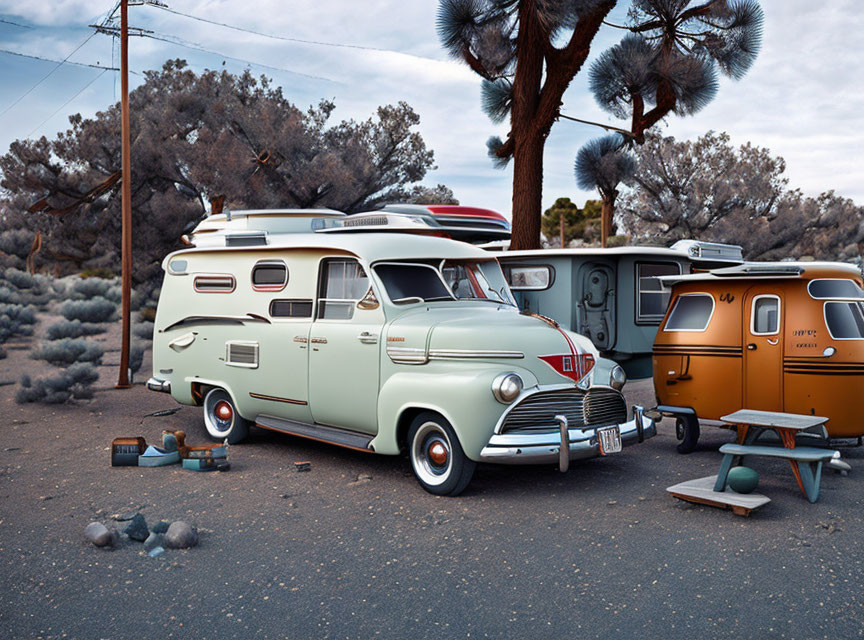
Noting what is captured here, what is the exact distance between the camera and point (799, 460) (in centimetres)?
609

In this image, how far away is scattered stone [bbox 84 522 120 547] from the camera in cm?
514

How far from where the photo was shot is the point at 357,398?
22.7 feet

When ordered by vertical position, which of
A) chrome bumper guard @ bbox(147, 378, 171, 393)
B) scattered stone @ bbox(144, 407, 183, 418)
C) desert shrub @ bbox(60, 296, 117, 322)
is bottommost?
scattered stone @ bbox(144, 407, 183, 418)

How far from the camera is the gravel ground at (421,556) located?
4.04m

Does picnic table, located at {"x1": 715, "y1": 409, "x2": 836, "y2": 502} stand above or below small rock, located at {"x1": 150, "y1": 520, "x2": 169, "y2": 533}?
above

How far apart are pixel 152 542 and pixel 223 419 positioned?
3.56 m

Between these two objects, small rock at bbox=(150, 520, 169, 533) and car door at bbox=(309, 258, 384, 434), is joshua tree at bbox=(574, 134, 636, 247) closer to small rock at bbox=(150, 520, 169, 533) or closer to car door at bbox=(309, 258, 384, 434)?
car door at bbox=(309, 258, 384, 434)

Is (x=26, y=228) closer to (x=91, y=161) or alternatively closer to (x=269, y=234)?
(x=91, y=161)

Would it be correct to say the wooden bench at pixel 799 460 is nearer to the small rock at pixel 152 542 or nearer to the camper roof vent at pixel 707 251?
the small rock at pixel 152 542

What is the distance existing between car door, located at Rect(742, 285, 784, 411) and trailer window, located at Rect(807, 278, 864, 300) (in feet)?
1.00

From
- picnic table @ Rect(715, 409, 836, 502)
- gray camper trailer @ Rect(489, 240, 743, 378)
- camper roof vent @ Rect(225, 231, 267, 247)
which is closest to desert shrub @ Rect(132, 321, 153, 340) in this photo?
gray camper trailer @ Rect(489, 240, 743, 378)

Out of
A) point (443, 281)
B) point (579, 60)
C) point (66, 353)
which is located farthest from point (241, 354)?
point (579, 60)

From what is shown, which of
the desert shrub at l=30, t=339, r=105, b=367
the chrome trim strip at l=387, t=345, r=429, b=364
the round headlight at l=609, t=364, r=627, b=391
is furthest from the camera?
the desert shrub at l=30, t=339, r=105, b=367

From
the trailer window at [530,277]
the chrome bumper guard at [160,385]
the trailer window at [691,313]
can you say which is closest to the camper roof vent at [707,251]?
the trailer window at [530,277]
